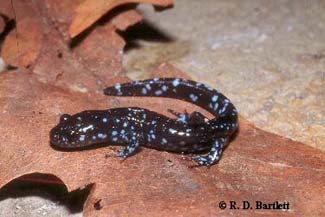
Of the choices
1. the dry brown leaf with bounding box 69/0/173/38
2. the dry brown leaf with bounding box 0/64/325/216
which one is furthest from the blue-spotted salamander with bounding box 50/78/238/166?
the dry brown leaf with bounding box 69/0/173/38

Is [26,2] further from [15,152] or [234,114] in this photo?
[234,114]

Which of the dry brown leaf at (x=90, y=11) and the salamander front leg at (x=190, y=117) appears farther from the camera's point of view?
the dry brown leaf at (x=90, y=11)

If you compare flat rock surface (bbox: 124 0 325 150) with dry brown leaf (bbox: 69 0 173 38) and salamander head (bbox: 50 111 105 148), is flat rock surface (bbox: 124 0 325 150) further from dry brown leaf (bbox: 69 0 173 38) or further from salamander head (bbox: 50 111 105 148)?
salamander head (bbox: 50 111 105 148)

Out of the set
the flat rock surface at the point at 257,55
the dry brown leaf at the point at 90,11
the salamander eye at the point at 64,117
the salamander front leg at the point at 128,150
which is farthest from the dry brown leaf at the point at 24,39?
the salamander front leg at the point at 128,150

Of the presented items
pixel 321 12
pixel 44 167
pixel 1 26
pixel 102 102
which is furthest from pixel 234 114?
pixel 321 12

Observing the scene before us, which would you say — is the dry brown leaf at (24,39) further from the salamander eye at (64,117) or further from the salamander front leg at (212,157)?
the salamander front leg at (212,157)

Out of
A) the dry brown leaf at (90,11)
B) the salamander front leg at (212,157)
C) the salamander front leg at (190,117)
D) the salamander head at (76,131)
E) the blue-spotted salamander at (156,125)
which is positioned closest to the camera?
the salamander front leg at (212,157)

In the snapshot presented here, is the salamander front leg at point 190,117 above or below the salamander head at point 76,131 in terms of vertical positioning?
below

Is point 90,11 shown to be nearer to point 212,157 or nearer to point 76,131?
point 76,131
